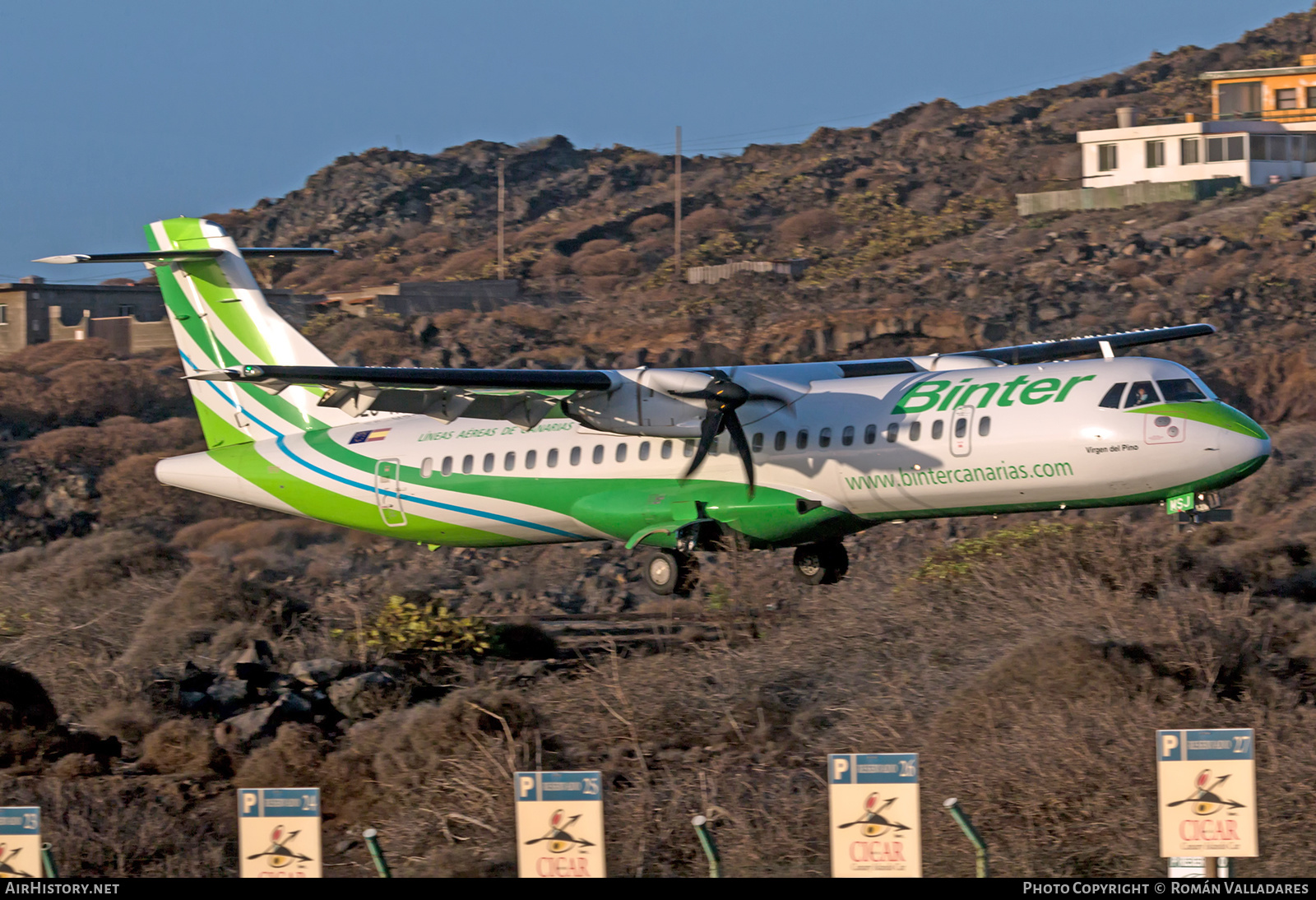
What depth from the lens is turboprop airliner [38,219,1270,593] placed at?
2162 cm

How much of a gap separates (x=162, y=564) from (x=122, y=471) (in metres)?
13.5

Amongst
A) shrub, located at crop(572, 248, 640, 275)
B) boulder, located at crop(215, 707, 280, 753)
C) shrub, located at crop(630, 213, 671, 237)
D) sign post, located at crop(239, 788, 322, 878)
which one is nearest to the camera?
sign post, located at crop(239, 788, 322, 878)

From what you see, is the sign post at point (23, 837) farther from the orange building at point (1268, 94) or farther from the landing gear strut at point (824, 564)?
the orange building at point (1268, 94)

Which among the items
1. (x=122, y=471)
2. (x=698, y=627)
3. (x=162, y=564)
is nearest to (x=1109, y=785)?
(x=698, y=627)

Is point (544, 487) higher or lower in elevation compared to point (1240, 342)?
lower

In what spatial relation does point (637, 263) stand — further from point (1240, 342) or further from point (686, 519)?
point (686, 519)

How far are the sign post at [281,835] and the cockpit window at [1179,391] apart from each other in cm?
1491

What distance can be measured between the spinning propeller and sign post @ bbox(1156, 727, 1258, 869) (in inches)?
542

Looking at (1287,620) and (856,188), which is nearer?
(1287,620)

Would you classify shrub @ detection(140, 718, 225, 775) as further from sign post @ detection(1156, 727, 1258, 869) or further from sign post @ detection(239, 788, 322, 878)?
sign post @ detection(1156, 727, 1258, 869)

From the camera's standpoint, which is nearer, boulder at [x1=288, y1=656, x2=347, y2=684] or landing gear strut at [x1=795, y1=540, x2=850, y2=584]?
boulder at [x1=288, y1=656, x2=347, y2=684]

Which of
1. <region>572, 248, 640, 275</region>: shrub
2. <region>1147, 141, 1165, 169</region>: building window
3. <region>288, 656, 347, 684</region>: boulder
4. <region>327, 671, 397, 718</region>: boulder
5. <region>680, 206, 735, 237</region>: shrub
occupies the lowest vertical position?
<region>327, 671, 397, 718</region>: boulder

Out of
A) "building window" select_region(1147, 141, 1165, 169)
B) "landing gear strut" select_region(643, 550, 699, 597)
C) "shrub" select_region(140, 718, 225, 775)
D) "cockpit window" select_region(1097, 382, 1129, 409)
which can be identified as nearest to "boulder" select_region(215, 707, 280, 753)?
"shrub" select_region(140, 718, 225, 775)
